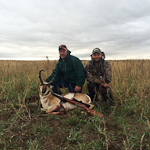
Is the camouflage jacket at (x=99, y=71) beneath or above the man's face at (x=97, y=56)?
beneath

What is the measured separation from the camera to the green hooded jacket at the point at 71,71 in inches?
164

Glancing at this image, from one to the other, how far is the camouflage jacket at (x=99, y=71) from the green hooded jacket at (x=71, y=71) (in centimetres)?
24

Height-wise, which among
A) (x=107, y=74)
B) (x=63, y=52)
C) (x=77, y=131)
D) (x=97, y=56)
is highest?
(x=63, y=52)

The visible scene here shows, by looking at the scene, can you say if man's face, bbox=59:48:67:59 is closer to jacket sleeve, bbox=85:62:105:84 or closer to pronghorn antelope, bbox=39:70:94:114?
jacket sleeve, bbox=85:62:105:84

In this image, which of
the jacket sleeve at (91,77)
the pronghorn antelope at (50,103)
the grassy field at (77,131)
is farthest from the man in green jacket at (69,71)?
the grassy field at (77,131)

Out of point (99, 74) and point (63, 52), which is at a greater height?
point (63, 52)

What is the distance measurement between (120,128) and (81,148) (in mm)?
1036

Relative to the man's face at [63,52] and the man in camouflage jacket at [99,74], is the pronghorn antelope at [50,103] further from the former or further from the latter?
the man's face at [63,52]

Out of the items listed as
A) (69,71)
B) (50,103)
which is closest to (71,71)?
(69,71)

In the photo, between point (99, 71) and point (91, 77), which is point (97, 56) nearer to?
point (99, 71)

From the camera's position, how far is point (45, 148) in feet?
6.48

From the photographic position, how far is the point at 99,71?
13.8 feet

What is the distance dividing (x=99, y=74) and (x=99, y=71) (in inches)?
4.0

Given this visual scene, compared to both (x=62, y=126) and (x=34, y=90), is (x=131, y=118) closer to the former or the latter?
(x=62, y=126)
